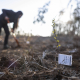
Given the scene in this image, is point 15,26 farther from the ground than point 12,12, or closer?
closer

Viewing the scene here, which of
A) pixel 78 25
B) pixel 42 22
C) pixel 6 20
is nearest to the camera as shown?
pixel 6 20

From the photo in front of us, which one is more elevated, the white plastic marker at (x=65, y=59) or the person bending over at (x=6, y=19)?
the person bending over at (x=6, y=19)

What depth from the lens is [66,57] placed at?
1500mm

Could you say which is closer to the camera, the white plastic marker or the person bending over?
the white plastic marker

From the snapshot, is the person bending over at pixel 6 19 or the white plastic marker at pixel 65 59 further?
the person bending over at pixel 6 19

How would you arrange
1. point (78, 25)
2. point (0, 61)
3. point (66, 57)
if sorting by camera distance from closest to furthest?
point (66, 57)
point (0, 61)
point (78, 25)

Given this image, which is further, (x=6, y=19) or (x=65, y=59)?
(x=6, y=19)

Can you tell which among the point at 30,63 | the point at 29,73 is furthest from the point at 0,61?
the point at 29,73

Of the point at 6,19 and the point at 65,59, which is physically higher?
the point at 6,19

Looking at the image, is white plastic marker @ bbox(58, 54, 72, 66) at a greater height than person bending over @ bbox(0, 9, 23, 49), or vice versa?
person bending over @ bbox(0, 9, 23, 49)

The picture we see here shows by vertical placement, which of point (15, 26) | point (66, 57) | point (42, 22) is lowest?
point (66, 57)

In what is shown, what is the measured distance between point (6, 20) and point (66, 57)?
3.53m

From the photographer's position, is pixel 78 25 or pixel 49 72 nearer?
pixel 49 72

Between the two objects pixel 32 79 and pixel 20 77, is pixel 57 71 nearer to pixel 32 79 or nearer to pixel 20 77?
pixel 32 79
